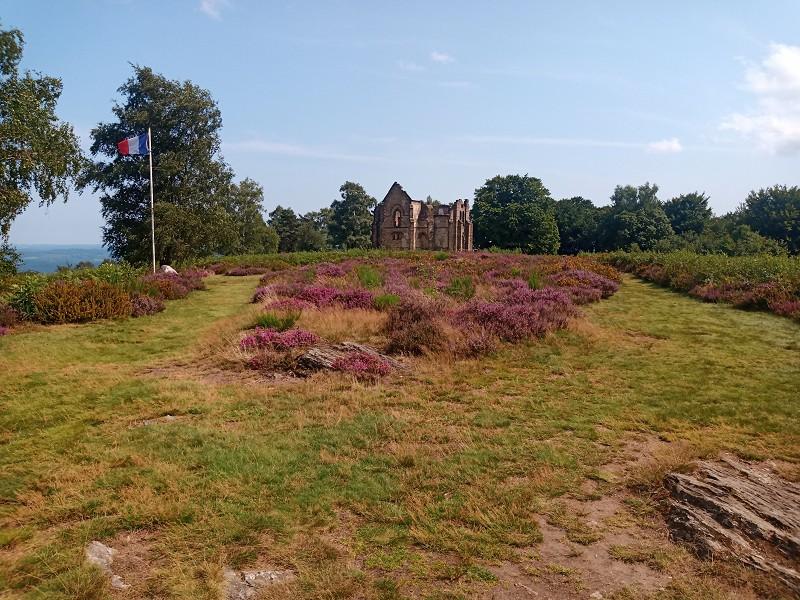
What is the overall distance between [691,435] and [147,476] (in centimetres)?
646

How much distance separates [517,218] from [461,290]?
63.0 meters

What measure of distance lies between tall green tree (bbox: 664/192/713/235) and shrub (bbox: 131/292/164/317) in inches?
3164

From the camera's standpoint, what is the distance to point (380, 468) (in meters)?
5.52

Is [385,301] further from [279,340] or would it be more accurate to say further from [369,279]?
[369,279]

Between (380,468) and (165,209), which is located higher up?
(165,209)

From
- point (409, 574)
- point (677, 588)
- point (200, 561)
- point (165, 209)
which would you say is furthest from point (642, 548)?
point (165, 209)

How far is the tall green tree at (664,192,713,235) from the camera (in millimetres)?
76812

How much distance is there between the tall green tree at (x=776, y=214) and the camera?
5812cm

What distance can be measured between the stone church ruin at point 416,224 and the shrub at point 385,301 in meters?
51.3

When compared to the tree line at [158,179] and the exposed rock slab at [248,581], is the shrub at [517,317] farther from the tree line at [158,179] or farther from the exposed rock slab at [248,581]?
the tree line at [158,179]

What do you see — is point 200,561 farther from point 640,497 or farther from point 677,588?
point 640,497

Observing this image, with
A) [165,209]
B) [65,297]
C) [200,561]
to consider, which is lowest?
[200,561]

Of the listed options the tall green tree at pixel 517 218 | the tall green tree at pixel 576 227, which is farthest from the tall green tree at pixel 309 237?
the tall green tree at pixel 576 227

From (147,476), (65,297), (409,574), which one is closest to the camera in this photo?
(409,574)
